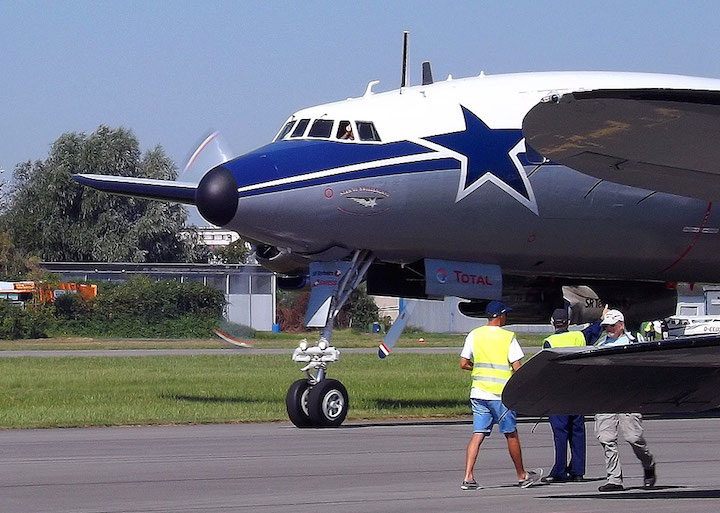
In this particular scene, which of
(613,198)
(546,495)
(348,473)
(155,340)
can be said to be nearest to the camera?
(546,495)

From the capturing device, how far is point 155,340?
62719 mm

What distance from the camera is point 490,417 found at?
41.6 ft

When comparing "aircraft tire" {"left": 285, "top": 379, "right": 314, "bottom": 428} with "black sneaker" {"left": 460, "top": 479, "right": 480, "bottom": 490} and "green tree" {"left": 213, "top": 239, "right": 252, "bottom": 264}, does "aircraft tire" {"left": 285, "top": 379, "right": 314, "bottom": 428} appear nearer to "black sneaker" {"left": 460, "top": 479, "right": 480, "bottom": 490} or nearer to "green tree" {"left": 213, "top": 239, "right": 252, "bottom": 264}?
"black sneaker" {"left": 460, "top": 479, "right": 480, "bottom": 490}

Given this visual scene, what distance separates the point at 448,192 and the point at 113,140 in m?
73.9

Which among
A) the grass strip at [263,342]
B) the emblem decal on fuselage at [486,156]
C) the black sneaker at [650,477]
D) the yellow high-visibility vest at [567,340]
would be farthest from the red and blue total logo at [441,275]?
the grass strip at [263,342]

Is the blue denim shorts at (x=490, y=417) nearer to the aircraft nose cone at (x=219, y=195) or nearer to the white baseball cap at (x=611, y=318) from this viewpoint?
the white baseball cap at (x=611, y=318)

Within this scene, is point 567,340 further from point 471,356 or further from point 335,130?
point 335,130

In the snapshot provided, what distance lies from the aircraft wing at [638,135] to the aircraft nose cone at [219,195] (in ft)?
33.4

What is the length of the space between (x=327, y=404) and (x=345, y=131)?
3892 millimetres

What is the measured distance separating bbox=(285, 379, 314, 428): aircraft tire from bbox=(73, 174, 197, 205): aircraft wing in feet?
12.1

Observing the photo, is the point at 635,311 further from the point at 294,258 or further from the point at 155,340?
the point at 155,340

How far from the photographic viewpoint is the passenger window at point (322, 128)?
63.3 feet

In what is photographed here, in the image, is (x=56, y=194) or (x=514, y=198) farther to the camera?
(x=56, y=194)

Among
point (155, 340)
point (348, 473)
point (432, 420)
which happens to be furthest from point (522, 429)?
point (155, 340)
